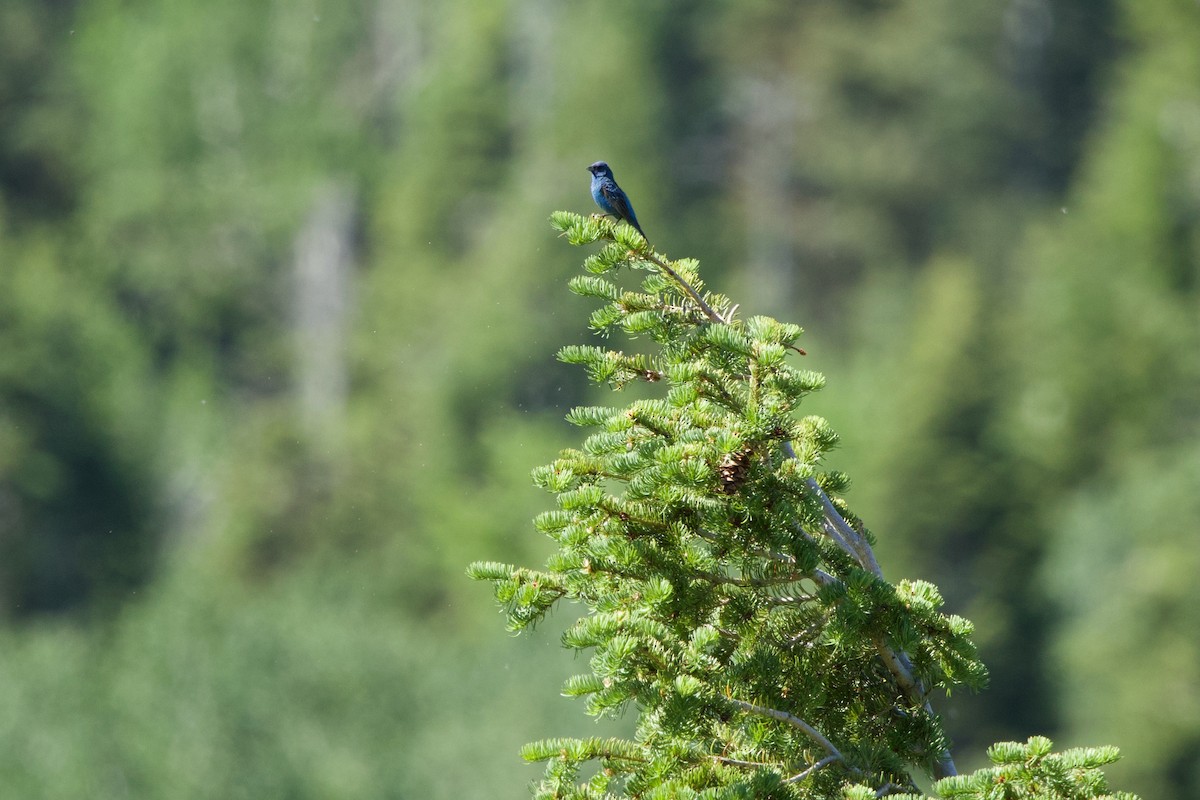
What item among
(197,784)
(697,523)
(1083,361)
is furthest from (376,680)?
(697,523)

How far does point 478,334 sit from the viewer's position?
2891 inches

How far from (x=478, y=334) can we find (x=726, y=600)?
218ft

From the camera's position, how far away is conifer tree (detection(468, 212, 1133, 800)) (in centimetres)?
687

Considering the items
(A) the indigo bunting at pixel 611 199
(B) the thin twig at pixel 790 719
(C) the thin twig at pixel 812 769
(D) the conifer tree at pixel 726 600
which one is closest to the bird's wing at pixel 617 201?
(A) the indigo bunting at pixel 611 199

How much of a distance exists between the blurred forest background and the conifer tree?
1440 inches

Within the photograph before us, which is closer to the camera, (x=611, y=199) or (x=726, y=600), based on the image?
(x=726, y=600)

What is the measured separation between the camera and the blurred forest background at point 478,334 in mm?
52062

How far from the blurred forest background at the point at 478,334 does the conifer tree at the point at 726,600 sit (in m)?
36.6

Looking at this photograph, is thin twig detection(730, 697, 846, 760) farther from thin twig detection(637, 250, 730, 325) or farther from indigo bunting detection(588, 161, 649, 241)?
indigo bunting detection(588, 161, 649, 241)

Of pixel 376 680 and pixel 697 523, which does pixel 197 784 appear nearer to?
pixel 376 680

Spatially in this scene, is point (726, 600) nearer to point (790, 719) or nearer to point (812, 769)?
point (790, 719)

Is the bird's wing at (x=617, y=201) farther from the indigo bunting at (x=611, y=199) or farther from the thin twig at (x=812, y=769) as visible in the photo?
the thin twig at (x=812, y=769)

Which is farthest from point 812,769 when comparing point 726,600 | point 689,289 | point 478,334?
point 478,334

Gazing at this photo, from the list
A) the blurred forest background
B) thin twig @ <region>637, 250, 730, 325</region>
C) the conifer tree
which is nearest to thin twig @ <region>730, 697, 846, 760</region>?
the conifer tree
